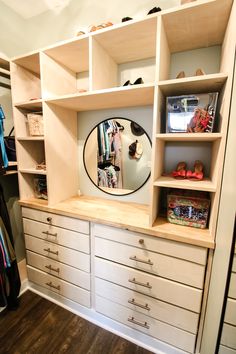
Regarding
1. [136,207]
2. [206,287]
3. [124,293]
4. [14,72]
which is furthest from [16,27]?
[206,287]

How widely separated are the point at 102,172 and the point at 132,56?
3.23 ft

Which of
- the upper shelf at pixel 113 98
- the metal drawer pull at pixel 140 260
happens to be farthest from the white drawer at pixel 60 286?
the upper shelf at pixel 113 98

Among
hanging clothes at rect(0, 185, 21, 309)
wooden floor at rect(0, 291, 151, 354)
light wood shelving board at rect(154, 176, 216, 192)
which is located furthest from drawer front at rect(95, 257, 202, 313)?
hanging clothes at rect(0, 185, 21, 309)

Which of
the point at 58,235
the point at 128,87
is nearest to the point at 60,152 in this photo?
the point at 58,235

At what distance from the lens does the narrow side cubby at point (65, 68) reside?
50.0 inches

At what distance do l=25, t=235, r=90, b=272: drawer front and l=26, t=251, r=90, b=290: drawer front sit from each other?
0.14ft

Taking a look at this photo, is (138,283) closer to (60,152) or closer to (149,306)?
(149,306)

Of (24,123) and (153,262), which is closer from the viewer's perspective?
(153,262)

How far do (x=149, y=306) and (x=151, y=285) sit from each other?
165 mm

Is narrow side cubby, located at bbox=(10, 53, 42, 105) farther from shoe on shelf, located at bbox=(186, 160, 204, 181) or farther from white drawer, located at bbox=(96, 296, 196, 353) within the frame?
white drawer, located at bbox=(96, 296, 196, 353)

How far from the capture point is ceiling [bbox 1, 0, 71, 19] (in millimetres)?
1568

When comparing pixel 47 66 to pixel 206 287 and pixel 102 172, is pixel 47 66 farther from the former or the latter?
pixel 206 287

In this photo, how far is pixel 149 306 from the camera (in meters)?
1.19

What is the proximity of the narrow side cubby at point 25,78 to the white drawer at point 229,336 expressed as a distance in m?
2.01
